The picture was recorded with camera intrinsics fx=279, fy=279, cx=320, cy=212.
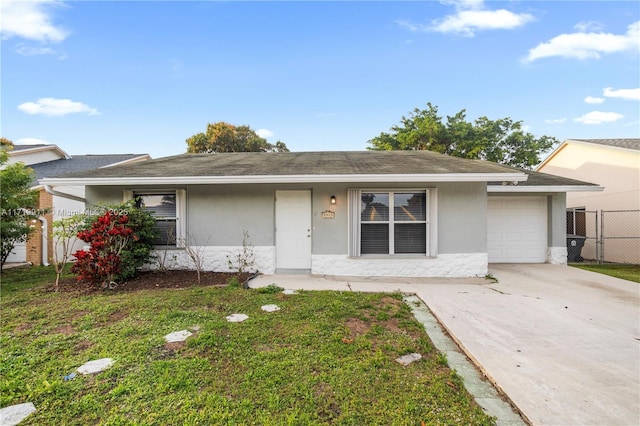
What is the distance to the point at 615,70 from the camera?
10.6 m

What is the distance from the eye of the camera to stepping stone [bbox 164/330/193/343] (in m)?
3.31

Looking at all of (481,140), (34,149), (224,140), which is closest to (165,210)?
(34,149)

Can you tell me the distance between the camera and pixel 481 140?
18797 millimetres

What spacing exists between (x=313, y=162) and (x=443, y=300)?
471 centimetres

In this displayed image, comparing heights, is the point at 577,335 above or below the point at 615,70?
below

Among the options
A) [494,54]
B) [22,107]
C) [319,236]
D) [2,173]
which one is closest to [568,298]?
[319,236]

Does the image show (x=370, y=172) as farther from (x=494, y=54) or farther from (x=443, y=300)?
(x=494, y=54)

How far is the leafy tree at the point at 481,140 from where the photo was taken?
18.9m

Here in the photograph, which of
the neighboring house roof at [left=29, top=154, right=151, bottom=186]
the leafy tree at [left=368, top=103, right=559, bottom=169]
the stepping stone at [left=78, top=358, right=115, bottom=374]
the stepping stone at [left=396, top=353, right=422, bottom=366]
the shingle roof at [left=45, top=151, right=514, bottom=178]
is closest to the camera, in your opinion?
the stepping stone at [left=78, top=358, right=115, bottom=374]

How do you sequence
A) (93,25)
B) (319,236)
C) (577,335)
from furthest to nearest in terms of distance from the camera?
(93,25) < (319,236) < (577,335)

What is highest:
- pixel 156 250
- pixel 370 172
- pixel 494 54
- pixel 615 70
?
pixel 494 54

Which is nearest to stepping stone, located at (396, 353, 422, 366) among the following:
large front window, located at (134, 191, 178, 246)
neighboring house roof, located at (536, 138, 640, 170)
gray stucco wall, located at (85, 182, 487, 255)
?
gray stucco wall, located at (85, 182, 487, 255)

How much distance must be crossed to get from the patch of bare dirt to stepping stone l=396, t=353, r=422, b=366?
3969 mm

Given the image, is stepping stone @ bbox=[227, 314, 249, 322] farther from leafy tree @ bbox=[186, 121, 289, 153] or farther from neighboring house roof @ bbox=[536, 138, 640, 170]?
A: leafy tree @ bbox=[186, 121, 289, 153]
